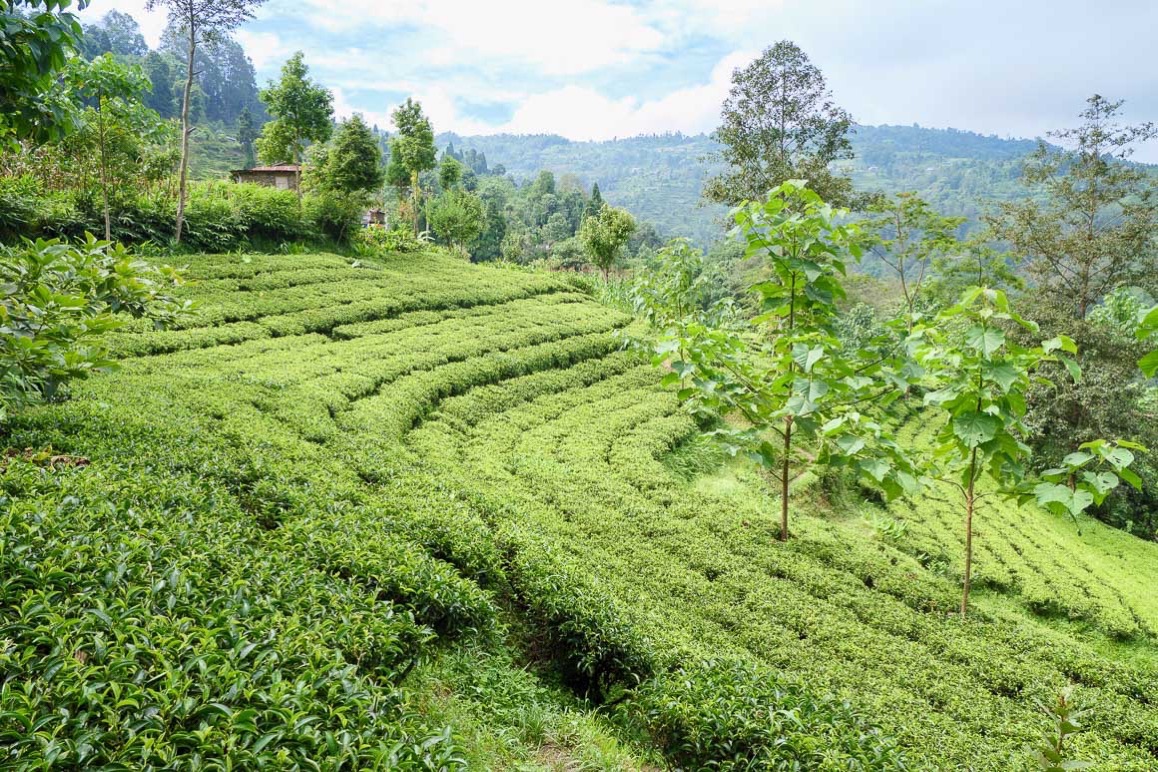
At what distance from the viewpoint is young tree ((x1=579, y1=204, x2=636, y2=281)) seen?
81.3ft

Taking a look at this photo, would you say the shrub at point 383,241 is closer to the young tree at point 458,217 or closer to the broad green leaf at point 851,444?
the young tree at point 458,217

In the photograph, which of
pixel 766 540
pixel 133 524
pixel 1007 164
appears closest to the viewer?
pixel 133 524

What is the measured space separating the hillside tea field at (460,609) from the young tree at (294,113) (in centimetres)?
1617

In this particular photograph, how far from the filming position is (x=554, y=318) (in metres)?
15.9

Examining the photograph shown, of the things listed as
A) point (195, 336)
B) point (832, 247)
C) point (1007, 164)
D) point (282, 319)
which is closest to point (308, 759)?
point (832, 247)

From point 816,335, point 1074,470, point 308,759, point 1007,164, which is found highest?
point 1007,164

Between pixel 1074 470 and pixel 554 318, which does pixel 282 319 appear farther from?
pixel 1074 470

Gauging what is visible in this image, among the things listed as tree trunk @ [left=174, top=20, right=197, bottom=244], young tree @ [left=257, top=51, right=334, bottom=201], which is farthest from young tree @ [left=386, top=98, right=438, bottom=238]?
tree trunk @ [left=174, top=20, right=197, bottom=244]

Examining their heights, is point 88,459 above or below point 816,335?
below

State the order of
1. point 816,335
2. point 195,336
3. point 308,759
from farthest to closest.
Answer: point 195,336 → point 816,335 → point 308,759

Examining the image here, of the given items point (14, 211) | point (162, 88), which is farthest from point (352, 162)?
point (162, 88)

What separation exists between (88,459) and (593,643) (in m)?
3.42

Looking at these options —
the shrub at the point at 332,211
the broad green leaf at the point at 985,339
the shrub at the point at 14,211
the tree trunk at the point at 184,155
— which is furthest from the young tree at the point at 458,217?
the broad green leaf at the point at 985,339

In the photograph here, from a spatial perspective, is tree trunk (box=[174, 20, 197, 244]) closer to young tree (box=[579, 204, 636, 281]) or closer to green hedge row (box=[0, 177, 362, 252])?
green hedge row (box=[0, 177, 362, 252])
